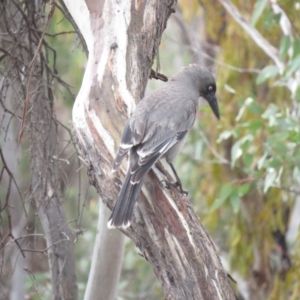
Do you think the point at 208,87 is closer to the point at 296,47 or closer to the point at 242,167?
the point at 296,47

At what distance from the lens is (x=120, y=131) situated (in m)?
2.77

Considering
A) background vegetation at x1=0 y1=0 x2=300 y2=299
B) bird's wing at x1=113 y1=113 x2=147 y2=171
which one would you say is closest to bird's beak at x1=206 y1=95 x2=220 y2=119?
background vegetation at x1=0 y1=0 x2=300 y2=299

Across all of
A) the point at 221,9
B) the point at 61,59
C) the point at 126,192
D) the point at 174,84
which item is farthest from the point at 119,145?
the point at 61,59

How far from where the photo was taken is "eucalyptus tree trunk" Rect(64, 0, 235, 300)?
244 centimetres

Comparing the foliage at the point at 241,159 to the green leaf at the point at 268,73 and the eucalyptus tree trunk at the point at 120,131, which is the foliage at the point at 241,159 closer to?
the green leaf at the point at 268,73

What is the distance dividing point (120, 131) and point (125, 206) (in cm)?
40

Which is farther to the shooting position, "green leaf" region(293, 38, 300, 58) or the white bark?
"green leaf" region(293, 38, 300, 58)

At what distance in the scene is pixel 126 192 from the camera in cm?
253

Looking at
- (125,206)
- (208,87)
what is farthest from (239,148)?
(125,206)

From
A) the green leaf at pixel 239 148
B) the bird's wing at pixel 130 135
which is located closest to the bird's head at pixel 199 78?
the green leaf at pixel 239 148

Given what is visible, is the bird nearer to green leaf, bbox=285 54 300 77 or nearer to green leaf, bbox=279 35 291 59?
green leaf, bbox=285 54 300 77

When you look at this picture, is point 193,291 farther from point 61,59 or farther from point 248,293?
point 61,59

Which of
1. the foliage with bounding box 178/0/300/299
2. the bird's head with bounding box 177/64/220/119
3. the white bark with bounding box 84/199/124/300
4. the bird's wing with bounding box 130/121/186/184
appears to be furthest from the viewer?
the foliage with bounding box 178/0/300/299

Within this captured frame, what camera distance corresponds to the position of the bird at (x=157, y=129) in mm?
2543
